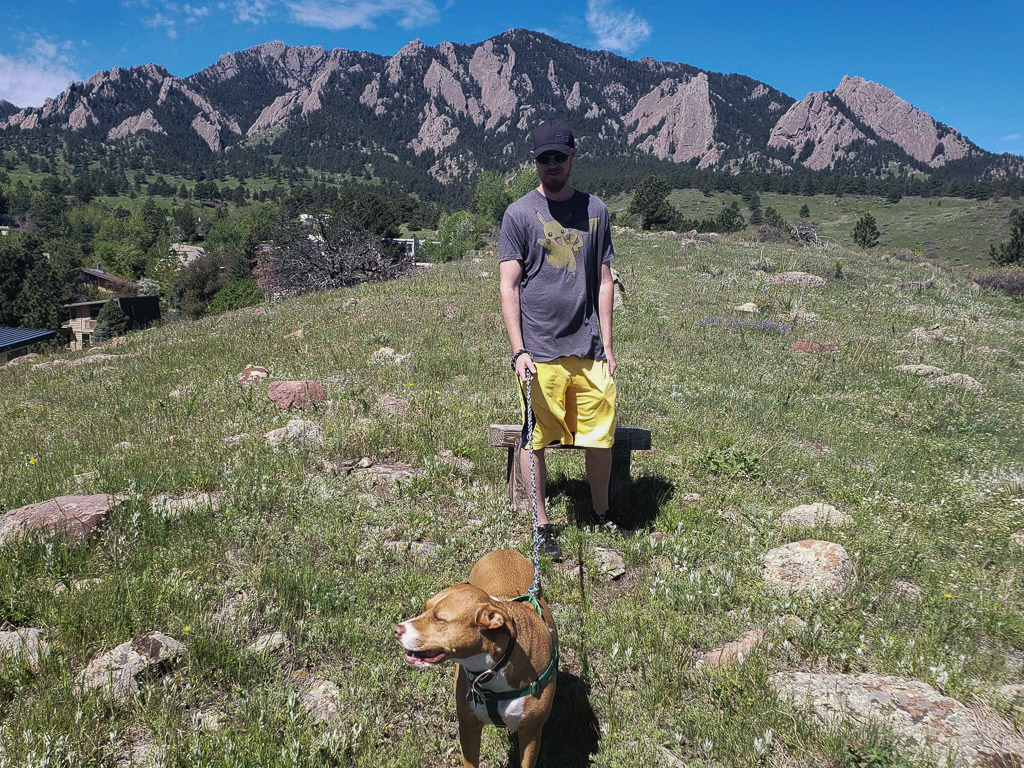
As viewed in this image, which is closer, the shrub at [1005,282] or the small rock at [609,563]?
→ the small rock at [609,563]

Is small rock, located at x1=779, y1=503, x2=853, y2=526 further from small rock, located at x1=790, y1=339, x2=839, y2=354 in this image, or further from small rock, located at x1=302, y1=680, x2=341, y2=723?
small rock, located at x1=790, y1=339, x2=839, y2=354

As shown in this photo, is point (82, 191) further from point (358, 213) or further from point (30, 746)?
point (30, 746)

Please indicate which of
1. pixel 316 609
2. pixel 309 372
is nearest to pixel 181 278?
pixel 309 372

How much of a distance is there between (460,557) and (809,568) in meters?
2.66

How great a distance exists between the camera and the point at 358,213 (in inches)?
3462

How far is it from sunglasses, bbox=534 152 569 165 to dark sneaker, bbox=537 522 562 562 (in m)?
2.79

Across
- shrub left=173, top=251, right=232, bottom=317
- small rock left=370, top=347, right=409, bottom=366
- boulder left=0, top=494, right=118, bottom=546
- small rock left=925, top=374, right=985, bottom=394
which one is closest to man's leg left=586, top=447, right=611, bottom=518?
boulder left=0, top=494, right=118, bottom=546

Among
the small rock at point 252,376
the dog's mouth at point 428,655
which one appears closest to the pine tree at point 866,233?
the small rock at point 252,376

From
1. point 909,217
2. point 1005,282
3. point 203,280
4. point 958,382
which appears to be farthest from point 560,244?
point 909,217

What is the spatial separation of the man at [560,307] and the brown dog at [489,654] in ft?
6.13

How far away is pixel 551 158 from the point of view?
388cm

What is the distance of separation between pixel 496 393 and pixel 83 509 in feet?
17.2

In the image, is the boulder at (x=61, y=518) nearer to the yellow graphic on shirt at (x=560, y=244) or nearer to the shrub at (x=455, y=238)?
the yellow graphic on shirt at (x=560, y=244)

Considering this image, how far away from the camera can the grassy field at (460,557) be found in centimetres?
276
